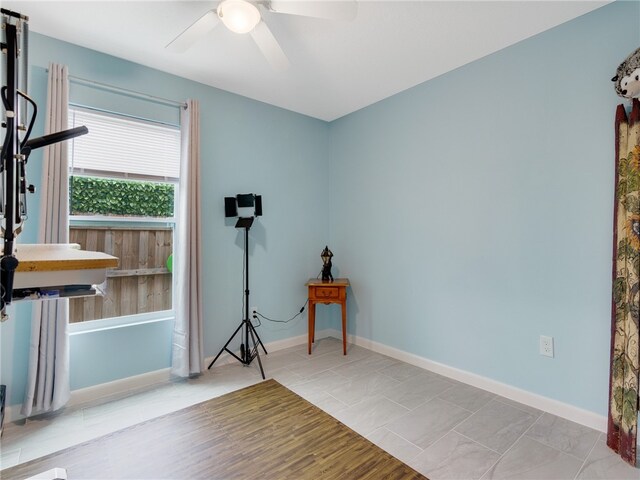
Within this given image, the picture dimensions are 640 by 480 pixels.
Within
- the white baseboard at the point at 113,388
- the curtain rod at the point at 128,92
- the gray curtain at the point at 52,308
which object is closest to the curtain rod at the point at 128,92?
the curtain rod at the point at 128,92

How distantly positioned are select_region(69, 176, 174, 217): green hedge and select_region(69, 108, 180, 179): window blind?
0.09 metres

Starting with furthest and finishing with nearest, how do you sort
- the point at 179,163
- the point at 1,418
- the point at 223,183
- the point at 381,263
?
the point at 381,263 < the point at 223,183 < the point at 179,163 < the point at 1,418

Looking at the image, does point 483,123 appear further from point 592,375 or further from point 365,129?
point 592,375

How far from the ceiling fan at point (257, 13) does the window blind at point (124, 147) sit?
0.91m

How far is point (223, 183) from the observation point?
2889 millimetres

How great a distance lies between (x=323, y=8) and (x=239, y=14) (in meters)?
0.44

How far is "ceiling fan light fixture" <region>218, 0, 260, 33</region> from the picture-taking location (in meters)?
1.61

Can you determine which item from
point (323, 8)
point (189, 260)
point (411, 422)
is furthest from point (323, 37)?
point (411, 422)

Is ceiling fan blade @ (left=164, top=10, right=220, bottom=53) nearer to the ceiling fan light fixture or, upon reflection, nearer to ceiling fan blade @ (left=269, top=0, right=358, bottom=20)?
the ceiling fan light fixture

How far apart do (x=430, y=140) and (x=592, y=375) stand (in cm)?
196

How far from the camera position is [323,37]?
2123 millimetres

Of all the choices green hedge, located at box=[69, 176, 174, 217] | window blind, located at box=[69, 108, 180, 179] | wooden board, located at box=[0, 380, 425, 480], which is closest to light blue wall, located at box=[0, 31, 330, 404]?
window blind, located at box=[69, 108, 180, 179]

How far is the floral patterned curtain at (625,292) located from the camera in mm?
1590

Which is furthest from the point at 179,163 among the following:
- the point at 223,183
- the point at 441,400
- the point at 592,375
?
the point at 592,375
